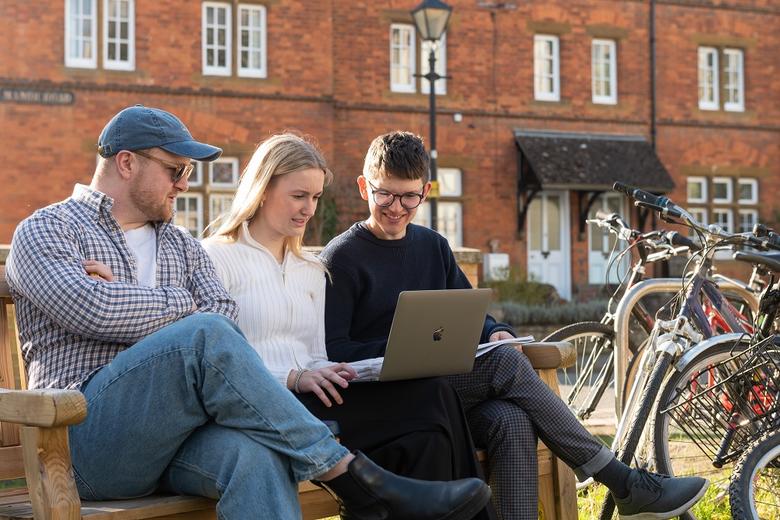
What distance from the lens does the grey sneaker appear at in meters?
3.76

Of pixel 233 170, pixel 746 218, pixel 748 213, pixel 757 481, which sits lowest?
pixel 757 481

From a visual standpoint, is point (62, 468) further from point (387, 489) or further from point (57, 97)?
point (57, 97)

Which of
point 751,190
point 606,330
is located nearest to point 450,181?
point 751,190

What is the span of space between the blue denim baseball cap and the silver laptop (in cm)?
75

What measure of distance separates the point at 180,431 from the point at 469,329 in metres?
1.00

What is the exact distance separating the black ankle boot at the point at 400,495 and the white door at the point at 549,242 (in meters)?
20.1

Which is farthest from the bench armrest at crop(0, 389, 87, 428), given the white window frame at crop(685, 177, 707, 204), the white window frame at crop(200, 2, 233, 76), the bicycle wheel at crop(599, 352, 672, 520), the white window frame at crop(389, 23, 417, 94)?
the white window frame at crop(685, 177, 707, 204)

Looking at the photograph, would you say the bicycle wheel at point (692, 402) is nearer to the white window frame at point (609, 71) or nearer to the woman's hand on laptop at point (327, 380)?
the woman's hand on laptop at point (327, 380)

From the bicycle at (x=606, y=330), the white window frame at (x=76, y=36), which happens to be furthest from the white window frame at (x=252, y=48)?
the bicycle at (x=606, y=330)

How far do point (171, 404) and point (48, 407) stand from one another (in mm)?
341

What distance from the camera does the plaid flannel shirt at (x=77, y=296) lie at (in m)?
3.16

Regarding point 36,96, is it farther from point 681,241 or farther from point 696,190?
point 681,241

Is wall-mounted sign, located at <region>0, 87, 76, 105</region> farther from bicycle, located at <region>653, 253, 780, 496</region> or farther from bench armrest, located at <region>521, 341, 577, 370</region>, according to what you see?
bench armrest, located at <region>521, 341, 577, 370</region>

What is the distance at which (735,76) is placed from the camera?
83.1ft
